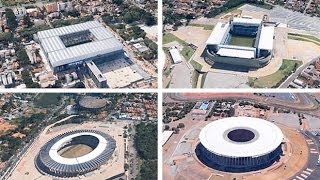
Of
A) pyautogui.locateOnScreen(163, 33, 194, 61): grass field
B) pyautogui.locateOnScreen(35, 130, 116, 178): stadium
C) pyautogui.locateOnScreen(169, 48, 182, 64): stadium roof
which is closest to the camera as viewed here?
pyautogui.locateOnScreen(35, 130, 116, 178): stadium

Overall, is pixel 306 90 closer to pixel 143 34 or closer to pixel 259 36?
pixel 259 36

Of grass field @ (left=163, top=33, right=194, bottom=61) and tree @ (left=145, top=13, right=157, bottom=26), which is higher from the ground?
tree @ (left=145, top=13, right=157, bottom=26)

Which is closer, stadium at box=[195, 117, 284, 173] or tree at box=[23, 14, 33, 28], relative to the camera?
stadium at box=[195, 117, 284, 173]

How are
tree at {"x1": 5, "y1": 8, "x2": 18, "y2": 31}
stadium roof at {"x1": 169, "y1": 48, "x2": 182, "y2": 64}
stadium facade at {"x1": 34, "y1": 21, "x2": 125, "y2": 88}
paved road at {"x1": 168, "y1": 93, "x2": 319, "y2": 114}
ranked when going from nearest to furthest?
1. paved road at {"x1": 168, "y1": 93, "x2": 319, "y2": 114}
2. stadium facade at {"x1": 34, "y1": 21, "x2": 125, "y2": 88}
3. stadium roof at {"x1": 169, "y1": 48, "x2": 182, "y2": 64}
4. tree at {"x1": 5, "y1": 8, "x2": 18, "y2": 31}

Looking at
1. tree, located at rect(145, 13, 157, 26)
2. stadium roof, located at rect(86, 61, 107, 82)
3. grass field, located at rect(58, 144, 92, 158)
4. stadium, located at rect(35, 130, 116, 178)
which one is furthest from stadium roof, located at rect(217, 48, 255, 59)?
grass field, located at rect(58, 144, 92, 158)

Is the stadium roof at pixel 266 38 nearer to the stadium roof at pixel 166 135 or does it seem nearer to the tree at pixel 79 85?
the stadium roof at pixel 166 135

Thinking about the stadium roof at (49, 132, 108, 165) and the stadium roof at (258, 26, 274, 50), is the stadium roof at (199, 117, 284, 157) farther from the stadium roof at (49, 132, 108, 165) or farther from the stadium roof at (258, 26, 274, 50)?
the stadium roof at (258, 26, 274, 50)
